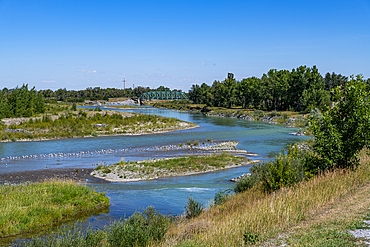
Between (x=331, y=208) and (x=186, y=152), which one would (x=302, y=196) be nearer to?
Result: (x=331, y=208)

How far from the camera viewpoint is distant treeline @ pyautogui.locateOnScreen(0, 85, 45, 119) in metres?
60.1

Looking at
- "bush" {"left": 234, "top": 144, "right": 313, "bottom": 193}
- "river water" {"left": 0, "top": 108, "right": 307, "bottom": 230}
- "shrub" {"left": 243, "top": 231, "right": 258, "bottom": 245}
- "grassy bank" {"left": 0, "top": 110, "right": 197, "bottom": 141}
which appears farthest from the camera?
"grassy bank" {"left": 0, "top": 110, "right": 197, "bottom": 141}

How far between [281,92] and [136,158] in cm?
8565

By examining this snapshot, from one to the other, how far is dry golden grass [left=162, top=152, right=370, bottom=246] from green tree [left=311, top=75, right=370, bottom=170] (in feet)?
2.82

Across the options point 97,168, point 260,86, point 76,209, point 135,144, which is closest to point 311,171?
point 76,209

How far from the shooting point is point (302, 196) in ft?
38.4

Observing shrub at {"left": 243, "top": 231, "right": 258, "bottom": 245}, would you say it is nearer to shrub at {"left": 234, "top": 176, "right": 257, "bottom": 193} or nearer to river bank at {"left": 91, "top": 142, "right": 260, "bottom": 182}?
shrub at {"left": 234, "top": 176, "right": 257, "bottom": 193}

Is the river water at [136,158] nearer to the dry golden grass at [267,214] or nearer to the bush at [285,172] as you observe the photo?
the bush at [285,172]

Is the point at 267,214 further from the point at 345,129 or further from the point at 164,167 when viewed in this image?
the point at 164,167

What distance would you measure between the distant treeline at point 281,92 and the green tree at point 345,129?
2633 inches

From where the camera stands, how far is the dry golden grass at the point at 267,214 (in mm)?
8875

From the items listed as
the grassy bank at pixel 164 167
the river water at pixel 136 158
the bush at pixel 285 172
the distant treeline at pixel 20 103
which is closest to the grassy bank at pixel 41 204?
the river water at pixel 136 158

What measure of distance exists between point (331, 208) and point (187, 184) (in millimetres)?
15076

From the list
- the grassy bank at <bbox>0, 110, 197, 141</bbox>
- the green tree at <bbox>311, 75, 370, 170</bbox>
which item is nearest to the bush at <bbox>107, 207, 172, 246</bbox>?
the green tree at <bbox>311, 75, 370, 170</bbox>
